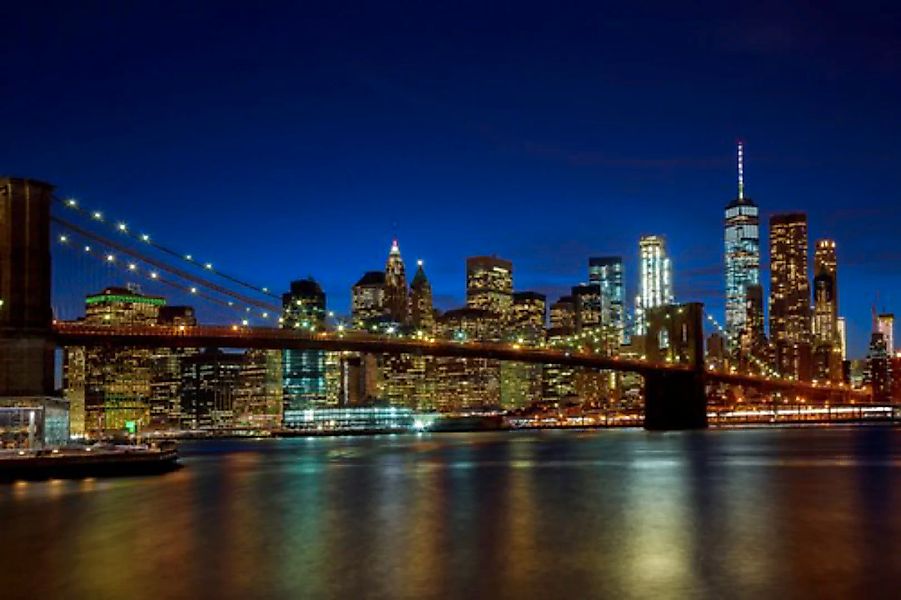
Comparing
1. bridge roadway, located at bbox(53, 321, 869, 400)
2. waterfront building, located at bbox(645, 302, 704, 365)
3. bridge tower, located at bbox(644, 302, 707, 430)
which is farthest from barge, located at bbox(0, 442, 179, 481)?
waterfront building, located at bbox(645, 302, 704, 365)

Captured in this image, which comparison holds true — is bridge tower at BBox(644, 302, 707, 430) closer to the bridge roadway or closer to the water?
the bridge roadway

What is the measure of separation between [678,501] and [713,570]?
492 inches

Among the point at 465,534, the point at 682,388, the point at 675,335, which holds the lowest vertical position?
the point at 465,534

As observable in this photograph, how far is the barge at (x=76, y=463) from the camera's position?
40375 millimetres

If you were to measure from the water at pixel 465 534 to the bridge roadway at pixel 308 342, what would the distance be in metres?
Result: 10.8

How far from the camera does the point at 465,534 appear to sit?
82.1 ft

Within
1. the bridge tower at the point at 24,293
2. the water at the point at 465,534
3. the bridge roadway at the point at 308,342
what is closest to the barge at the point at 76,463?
the water at the point at 465,534

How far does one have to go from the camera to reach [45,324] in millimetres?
43312

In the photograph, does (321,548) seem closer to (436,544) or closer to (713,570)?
(436,544)

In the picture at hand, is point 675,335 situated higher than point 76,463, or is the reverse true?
point 675,335

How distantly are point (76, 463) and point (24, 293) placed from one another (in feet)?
23.1

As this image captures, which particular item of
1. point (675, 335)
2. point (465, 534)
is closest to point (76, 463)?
point (465, 534)

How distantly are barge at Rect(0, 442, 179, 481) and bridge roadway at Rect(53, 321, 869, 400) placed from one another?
7039 mm

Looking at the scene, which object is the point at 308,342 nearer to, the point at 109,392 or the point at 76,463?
the point at 76,463
